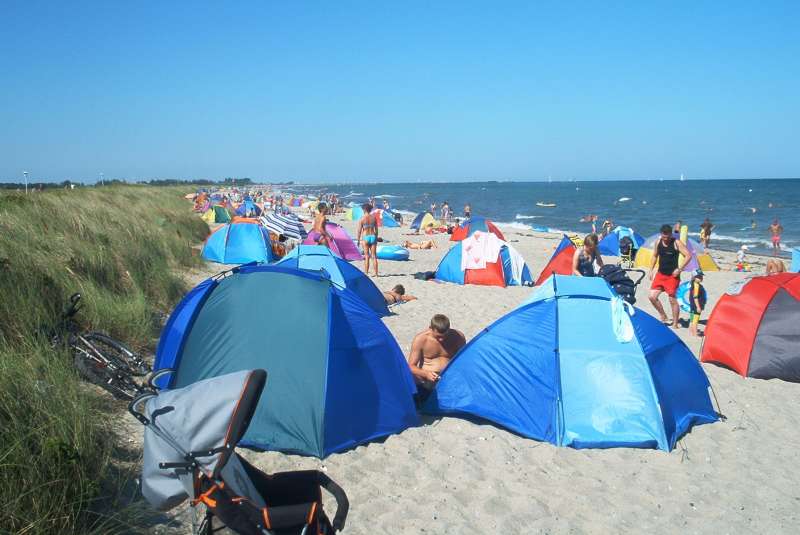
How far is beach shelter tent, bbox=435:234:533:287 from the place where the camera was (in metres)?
12.2

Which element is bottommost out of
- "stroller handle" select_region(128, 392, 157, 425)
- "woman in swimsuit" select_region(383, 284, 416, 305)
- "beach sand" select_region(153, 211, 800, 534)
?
"beach sand" select_region(153, 211, 800, 534)

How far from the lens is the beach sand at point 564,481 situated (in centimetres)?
382

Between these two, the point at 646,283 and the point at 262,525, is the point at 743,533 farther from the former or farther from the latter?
the point at 646,283

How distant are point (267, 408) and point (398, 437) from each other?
1.18 meters

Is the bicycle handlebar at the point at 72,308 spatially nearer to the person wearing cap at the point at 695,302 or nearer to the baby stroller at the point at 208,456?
the baby stroller at the point at 208,456

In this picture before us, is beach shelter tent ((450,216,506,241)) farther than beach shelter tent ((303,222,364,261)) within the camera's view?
Yes

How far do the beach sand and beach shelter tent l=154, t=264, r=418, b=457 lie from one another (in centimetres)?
20

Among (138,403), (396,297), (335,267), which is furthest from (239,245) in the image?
(138,403)

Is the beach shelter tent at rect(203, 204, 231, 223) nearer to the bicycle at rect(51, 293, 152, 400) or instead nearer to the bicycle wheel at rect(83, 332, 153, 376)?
the bicycle at rect(51, 293, 152, 400)

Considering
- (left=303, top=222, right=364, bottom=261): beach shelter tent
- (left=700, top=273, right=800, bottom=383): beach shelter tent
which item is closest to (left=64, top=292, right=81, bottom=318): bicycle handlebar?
(left=700, top=273, right=800, bottom=383): beach shelter tent

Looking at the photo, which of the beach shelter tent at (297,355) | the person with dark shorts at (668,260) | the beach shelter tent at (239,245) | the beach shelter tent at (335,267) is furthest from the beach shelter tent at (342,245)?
the beach shelter tent at (297,355)

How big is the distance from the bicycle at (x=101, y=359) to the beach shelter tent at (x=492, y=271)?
806 cm

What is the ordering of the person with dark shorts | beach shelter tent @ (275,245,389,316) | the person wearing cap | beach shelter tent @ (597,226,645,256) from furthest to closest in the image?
beach shelter tent @ (597,226,645,256) → beach shelter tent @ (275,245,389,316) → the person wearing cap → the person with dark shorts

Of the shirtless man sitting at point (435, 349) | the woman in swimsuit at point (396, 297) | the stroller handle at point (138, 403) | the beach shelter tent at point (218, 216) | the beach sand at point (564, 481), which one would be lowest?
the beach sand at point (564, 481)
